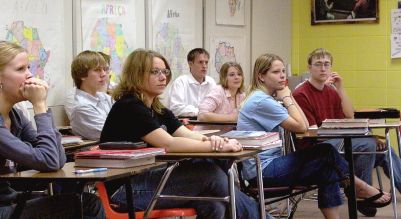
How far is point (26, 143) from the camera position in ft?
8.89

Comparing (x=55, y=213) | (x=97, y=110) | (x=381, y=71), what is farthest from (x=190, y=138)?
(x=381, y=71)

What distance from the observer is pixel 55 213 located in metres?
2.64

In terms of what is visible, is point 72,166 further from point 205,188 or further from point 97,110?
point 97,110

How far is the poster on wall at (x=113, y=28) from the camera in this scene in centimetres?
562

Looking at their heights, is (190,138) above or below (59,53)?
below

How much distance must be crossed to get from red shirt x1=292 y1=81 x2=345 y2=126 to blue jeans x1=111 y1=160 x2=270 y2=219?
7.22ft

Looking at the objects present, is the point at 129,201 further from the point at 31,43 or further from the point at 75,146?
the point at 31,43

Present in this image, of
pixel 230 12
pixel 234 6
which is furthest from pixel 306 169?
pixel 234 6

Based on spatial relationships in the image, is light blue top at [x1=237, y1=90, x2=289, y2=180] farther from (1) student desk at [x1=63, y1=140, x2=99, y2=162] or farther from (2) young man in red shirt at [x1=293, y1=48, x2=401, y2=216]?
(2) young man in red shirt at [x1=293, y1=48, x2=401, y2=216]

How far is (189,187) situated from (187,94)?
353 cm

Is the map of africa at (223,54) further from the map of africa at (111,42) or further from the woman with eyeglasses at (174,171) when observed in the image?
the woman with eyeglasses at (174,171)

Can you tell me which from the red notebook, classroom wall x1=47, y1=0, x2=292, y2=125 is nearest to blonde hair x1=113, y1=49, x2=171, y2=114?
the red notebook

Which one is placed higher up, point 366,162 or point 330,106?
point 330,106

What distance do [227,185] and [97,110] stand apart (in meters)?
1.93
